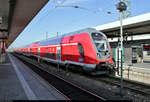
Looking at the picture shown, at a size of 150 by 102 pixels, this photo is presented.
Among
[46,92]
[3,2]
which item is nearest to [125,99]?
[46,92]

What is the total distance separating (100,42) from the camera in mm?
10109

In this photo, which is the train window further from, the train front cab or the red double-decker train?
the train front cab

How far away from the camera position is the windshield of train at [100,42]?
32.2 ft

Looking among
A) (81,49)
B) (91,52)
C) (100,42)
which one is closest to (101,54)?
(91,52)

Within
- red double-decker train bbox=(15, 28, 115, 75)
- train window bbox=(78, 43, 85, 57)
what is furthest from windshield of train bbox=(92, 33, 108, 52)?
train window bbox=(78, 43, 85, 57)

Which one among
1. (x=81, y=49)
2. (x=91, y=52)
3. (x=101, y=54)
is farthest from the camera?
(x=81, y=49)

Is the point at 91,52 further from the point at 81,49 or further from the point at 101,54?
the point at 81,49

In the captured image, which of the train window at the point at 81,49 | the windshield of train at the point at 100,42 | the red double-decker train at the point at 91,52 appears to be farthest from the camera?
the train window at the point at 81,49

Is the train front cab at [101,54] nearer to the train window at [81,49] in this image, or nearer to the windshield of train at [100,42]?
the windshield of train at [100,42]

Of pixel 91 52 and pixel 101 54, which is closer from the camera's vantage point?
pixel 91 52

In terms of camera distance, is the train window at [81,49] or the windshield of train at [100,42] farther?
the train window at [81,49]

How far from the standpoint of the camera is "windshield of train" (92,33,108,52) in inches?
386

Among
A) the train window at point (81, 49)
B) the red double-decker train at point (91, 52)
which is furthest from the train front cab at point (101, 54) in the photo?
the train window at point (81, 49)

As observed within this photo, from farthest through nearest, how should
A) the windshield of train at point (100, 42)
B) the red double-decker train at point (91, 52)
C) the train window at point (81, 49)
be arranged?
the train window at point (81, 49) < the windshield of train at point (100, 42) < the red double-decker train at point (91, 52)
